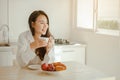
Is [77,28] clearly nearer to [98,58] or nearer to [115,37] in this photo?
[98,58]

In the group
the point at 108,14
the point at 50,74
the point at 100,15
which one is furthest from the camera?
the point at 100,15

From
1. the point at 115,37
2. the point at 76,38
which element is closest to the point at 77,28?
the point at 76,38

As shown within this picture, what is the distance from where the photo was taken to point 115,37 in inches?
132

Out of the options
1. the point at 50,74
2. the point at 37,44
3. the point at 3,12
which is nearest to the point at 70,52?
the point at 3,12

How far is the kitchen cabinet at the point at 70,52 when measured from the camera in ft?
12.7

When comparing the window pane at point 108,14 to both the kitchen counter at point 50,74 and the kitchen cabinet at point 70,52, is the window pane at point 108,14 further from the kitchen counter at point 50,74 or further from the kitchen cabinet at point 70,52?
the kitchen counter at point 50,74

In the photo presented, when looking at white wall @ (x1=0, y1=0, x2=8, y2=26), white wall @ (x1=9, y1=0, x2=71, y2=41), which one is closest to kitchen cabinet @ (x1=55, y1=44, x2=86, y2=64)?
white wall @ (x1=9, y1=0, x2=71, y2=41)

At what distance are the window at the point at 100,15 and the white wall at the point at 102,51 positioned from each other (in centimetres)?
13

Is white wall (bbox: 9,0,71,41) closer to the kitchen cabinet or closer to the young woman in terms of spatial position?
the kitchen cabinet

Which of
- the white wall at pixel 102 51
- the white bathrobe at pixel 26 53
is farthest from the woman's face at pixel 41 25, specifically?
the white wall at pixel 102 51

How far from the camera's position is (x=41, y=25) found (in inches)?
87.7

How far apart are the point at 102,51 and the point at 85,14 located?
3.12 ft

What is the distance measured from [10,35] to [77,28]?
1.31m

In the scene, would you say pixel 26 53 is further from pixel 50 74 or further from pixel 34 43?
pixel 50 74
